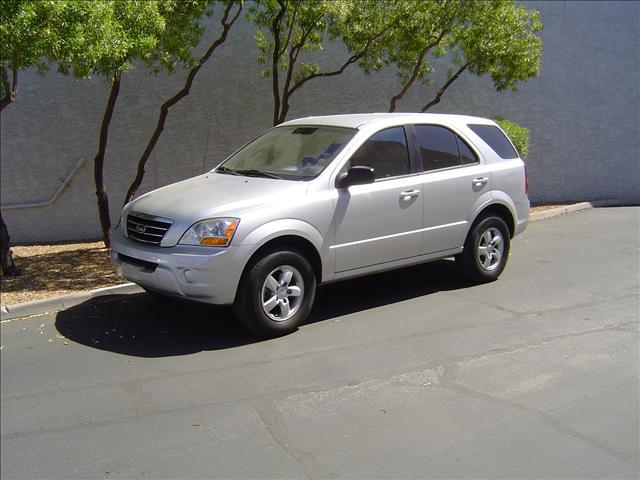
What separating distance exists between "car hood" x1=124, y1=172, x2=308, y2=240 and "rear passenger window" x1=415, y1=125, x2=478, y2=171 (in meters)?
1.59

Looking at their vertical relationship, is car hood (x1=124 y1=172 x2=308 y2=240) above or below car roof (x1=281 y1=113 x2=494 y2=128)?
below

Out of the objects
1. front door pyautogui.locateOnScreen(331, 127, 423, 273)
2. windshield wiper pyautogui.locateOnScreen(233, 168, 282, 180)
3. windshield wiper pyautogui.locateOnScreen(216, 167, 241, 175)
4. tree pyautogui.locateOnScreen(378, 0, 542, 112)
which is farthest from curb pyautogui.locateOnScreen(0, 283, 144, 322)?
tree pyautogui.locateOnScreen(378, 0, 542, 112)

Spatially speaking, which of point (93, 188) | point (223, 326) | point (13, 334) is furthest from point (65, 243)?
point (223, 326)

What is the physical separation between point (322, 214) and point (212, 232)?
105cm

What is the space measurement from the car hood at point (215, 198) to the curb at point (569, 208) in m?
7.54

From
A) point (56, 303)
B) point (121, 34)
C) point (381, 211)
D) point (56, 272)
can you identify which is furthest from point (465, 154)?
point (56, 272)

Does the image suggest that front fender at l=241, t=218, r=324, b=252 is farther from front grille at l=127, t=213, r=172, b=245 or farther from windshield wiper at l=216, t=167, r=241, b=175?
windshield wiper at l=216, t=167, r=241, b=175

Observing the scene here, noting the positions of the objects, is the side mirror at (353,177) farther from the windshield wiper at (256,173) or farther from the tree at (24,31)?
the tree at (24,31)

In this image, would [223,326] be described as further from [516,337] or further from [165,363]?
[516,337]

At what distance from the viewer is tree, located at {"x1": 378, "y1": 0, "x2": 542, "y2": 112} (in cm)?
1009

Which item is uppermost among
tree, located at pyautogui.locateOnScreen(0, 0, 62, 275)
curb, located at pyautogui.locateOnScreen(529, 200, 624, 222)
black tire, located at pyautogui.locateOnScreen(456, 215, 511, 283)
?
tree, located at pyautogui.locateOnScreen(0, 0, 62, 275)

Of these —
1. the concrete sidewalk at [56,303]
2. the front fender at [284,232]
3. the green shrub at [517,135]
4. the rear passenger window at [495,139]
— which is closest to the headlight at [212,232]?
the front fender at [284,232]

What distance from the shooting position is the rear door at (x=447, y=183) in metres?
7.25

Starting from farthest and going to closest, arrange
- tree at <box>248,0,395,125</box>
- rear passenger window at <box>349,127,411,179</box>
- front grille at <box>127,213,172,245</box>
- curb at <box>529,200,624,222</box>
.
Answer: curb at <box>529,200,624,222</box> → tree at <box>248,0,395,125</box> → rear passenger window at <box>349,127,411,179</box> → front grille at <box>127,213,172,245</box>
